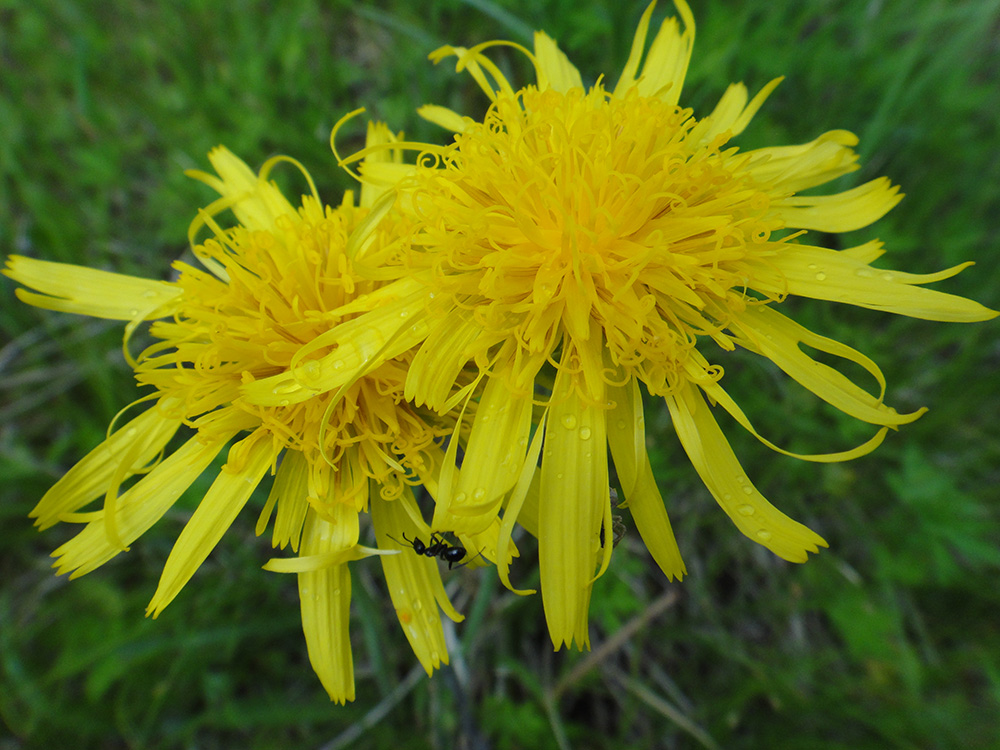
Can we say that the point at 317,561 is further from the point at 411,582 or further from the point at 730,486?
the point at 730,486

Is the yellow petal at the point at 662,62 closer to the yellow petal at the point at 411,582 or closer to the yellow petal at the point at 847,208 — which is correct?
the yellow petal at the point at 847,208

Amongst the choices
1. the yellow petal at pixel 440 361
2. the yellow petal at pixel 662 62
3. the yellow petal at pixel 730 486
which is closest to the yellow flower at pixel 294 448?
the yellow petal at pixel 440 361

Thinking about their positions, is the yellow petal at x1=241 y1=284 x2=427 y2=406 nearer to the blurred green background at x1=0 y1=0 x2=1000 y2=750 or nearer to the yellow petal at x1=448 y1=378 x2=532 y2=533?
the yellow petal at x1=448 y1=378 x2=532 y2=533

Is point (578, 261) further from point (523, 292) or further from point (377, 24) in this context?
point (377, 24)

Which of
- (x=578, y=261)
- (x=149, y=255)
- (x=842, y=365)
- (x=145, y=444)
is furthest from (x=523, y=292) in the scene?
(x=149, y=255)

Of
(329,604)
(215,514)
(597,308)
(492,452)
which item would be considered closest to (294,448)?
(215,514)

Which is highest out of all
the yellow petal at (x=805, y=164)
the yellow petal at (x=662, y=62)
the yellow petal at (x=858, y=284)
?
the yellow petal at (x=662, y=62)

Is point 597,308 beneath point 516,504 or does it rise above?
above
